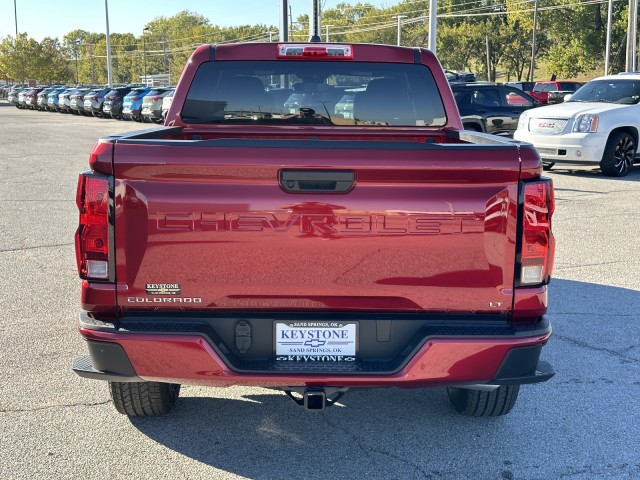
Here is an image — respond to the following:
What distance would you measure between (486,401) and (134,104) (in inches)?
1436

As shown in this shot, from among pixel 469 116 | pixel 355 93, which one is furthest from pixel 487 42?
pixel 355 93

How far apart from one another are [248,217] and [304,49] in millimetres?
1871

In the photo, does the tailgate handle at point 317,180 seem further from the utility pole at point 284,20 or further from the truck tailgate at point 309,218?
the utility pole at point 284,20

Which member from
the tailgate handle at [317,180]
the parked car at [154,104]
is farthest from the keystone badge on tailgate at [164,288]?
the parked car at [154,104]

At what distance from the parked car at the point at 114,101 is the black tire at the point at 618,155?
32.7m

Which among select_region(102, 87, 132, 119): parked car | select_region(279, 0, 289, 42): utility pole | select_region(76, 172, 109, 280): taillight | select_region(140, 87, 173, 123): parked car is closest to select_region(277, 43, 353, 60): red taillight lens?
select_region(76, 172, 109, 280): taillight

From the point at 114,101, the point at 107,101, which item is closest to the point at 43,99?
the point at 107,101

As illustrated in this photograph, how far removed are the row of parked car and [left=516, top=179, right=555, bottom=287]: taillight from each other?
1038 inches

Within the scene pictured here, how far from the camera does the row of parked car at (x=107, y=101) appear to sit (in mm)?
35688

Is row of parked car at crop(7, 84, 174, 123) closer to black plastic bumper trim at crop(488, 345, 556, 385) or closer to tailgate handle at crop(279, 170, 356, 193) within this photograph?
tailgate handle at crop(279, 170, 356, 193)

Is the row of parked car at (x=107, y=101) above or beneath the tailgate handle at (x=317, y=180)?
above

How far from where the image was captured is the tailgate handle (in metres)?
3.12

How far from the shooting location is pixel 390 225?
315 centimetres

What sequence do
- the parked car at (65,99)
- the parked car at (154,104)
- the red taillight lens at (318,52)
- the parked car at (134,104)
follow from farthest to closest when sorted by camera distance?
the parked car at (65,99) < the parked car at (134,104) < the parked car at (154,104) < the red taillight lens at (318,52)
